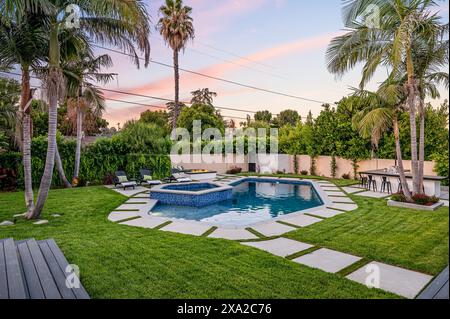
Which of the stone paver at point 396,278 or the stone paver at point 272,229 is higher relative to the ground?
the stone paver at point 396,278

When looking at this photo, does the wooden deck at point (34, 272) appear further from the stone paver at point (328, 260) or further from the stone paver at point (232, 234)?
the stone paver at point (328, 260)

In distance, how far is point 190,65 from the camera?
20.9 m

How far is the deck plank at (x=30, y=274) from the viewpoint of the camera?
3086 mm

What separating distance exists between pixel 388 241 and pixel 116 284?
500 centimetres

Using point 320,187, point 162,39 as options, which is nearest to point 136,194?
point 320,187

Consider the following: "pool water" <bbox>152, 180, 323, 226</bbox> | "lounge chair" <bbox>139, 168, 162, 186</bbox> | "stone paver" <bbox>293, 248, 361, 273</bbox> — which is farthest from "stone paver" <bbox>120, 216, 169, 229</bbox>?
"lounge chair" <bbox>139, 168, 162, 186</bbox>

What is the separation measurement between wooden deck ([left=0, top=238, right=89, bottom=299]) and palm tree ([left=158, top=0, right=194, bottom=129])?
694 inches

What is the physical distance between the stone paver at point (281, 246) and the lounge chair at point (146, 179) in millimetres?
9320

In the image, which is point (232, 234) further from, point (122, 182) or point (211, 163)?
point (211, 163)

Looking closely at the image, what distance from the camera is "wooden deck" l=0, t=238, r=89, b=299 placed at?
305 cm

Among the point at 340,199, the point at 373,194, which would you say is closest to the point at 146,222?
the point at 340,199

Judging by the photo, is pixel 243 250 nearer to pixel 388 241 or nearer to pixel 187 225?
pixel 187 225

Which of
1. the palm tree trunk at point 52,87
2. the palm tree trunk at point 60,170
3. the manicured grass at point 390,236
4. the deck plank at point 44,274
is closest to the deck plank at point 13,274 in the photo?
the deck plank at point 44,274

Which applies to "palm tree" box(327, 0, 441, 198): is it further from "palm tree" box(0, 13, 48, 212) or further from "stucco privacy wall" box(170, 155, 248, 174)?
"stucco privacy wall" box(170, 155, 248, 174)
